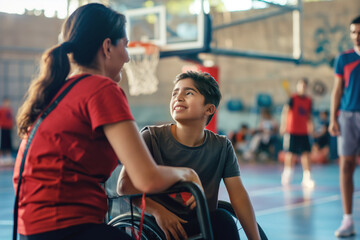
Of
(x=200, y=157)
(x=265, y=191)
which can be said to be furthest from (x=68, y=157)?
(x=265, y=191)

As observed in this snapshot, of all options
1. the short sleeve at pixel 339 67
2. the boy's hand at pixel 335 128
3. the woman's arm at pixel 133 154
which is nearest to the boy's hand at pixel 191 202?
the woman's arm at pixel 133 154

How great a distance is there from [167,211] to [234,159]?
0.37m

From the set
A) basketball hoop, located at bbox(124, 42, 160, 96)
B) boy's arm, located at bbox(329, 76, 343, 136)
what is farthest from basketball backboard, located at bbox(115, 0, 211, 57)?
boy's arm, located at bbox(329, 76, 343, 136)

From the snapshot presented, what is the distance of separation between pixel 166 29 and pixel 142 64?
0.61 metres

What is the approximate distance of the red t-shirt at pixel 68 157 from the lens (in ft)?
3.83

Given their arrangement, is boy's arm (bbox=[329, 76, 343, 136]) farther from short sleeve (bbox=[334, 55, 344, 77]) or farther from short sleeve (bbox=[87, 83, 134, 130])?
short sleeve (bbox=[87, 83, 134, 130])

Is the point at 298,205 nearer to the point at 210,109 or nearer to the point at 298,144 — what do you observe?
the point at 298,144

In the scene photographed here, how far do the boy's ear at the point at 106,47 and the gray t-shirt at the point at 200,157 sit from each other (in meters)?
0.46

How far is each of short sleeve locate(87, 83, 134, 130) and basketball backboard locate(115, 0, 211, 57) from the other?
394 cm

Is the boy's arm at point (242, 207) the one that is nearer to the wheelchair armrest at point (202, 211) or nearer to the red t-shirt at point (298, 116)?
the wheelchair armrest at point (202, 211)

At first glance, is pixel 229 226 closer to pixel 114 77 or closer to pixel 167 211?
pixel 167 211

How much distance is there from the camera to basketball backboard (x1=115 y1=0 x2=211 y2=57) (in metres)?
5.09

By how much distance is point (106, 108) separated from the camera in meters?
1.16

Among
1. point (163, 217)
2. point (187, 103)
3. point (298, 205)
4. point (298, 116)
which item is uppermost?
point (187, 103)
